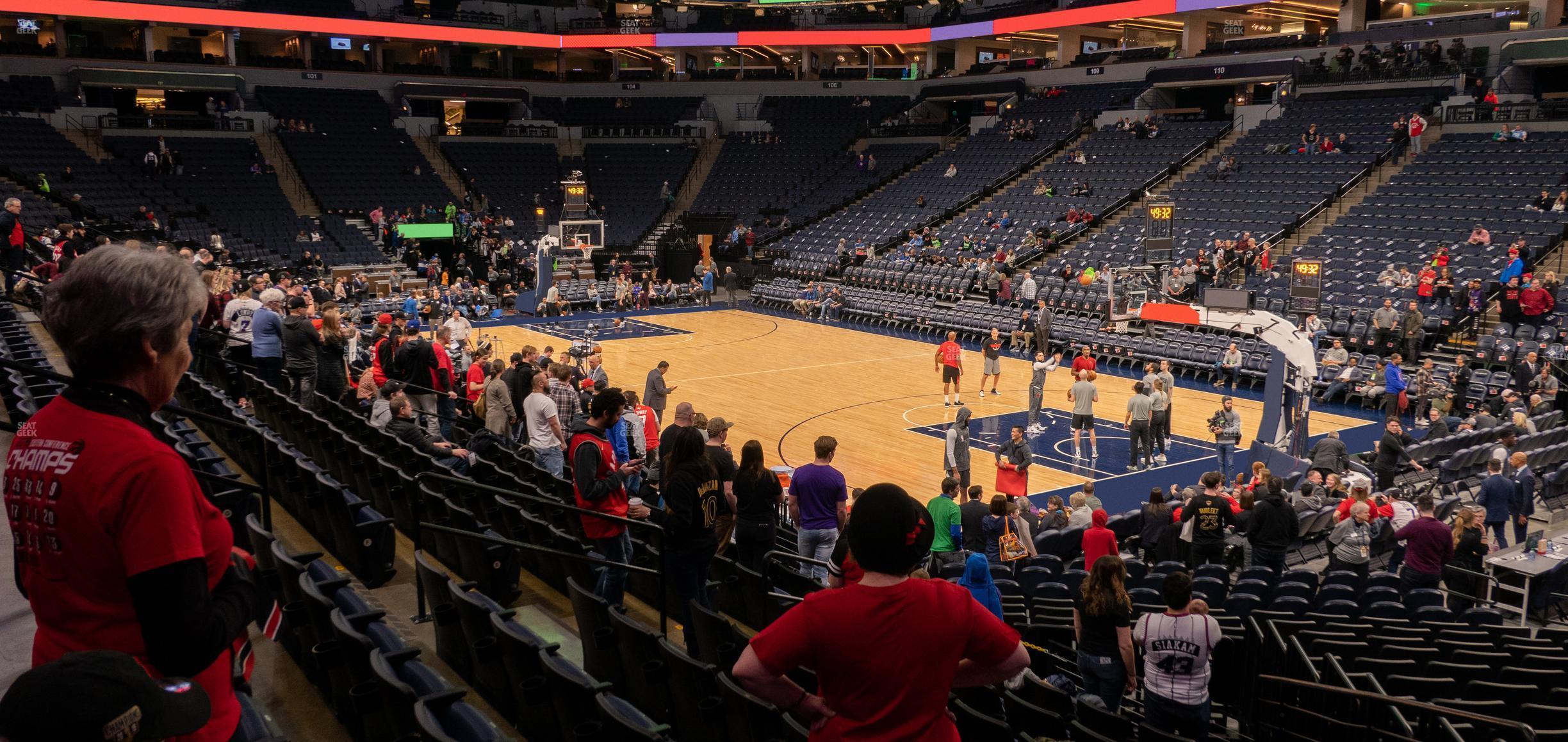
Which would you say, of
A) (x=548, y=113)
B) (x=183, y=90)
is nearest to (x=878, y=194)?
(x=548, y=113)

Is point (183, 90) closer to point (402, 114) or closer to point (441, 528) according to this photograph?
point (402, 114)

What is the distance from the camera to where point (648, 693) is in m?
5.17

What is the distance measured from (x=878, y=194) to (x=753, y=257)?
214 inches

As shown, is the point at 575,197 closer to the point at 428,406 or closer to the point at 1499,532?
the point at 428,406

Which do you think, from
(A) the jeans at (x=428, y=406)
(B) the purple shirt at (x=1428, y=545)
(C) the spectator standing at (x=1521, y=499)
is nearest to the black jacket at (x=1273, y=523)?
(B) the purple shirt at (x=1428, y=545)

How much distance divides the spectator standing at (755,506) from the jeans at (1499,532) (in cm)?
950

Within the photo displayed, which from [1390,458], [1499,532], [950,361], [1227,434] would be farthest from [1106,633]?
[950,361]

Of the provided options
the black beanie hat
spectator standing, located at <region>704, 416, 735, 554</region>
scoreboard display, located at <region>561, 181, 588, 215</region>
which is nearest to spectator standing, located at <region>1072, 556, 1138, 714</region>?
spectator standing, located at <region>704, 416, 735, 554</region>

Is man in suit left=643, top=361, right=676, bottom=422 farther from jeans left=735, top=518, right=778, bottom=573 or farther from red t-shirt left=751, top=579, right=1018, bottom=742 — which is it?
red t-shirt left=751, top=579, right=1018, bottom=742

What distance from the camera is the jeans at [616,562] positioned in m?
6.31

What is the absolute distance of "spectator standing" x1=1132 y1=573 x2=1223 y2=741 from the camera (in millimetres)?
6047

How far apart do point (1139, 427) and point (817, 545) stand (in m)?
10.0

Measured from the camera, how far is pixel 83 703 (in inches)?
65.4

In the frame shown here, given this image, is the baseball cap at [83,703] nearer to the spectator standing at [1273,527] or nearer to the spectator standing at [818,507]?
the spectator standing at [818,507]
